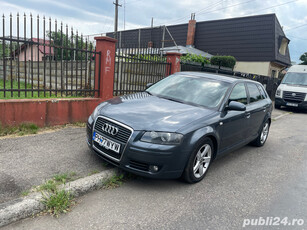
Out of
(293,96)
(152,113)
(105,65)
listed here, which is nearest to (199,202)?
(152,113)

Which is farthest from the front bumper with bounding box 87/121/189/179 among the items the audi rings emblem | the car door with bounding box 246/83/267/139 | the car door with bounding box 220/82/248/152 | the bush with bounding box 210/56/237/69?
the bush with bounding box 210/56/237/69

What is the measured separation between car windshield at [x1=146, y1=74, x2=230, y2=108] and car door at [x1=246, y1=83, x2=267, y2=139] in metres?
0.86

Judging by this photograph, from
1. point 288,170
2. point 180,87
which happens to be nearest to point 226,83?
point 180,87

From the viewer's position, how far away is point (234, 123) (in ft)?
14.1

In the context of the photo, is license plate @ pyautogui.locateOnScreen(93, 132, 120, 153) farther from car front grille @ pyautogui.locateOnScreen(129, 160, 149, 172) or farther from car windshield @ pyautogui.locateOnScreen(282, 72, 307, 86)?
car windshield @ pyautogui.locateOnScreen(282, 72, 307, 86)

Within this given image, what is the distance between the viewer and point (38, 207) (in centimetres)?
273

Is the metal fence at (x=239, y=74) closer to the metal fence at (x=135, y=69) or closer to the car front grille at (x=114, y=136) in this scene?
the metal fence at (x=135, y=69)

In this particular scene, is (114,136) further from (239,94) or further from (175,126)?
(239,94)

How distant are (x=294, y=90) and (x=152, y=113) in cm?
1239

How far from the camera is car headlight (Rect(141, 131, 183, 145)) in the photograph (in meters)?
3.20

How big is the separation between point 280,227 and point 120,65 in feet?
19.7

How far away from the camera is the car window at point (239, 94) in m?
4.48

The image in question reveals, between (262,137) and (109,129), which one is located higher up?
(109,129)

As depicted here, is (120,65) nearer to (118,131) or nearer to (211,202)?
(118,131)
